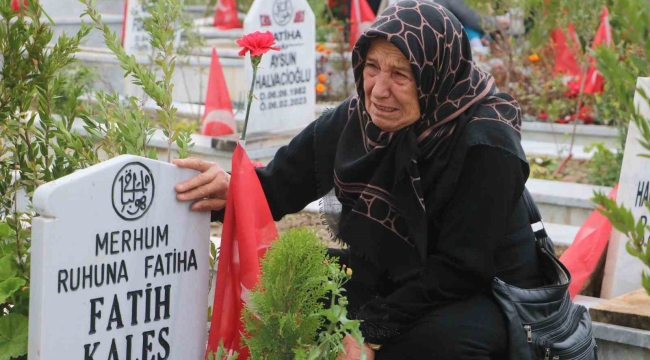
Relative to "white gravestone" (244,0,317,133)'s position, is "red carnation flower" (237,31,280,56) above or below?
above

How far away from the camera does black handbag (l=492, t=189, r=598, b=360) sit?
2777 millimetres

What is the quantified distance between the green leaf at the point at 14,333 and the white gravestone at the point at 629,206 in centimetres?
236

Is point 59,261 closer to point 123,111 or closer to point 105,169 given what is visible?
point 105,169

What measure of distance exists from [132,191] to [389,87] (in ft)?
2.46

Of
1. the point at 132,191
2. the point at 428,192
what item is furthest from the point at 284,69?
the point at 132,191

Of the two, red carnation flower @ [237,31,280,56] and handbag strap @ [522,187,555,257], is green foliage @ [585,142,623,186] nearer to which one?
handbag strap @ [522,187,555,257]

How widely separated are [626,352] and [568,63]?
581 cm

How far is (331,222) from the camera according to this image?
3156mm

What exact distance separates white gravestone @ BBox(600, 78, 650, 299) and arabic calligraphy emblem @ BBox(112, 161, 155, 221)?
2.11 meters

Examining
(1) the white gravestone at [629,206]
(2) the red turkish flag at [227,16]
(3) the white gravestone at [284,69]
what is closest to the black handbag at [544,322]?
(1) the white gravestone at [629,206]

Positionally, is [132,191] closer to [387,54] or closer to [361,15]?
[387,54]

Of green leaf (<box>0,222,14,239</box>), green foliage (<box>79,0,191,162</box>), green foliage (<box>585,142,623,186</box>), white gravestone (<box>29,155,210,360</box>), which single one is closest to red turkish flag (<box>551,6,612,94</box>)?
green foliage (<box>585,142,623,186</box>)

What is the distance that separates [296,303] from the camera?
2396mm

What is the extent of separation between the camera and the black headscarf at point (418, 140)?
2.79 m
